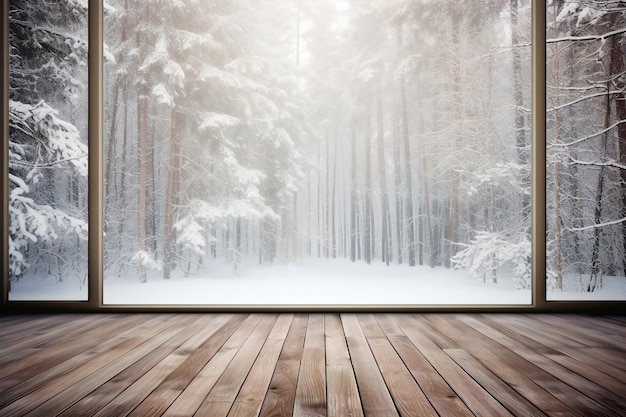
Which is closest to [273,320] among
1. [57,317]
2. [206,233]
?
[206,233]

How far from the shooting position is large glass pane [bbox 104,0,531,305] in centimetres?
298

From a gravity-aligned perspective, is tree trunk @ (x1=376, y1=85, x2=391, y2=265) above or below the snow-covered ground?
above

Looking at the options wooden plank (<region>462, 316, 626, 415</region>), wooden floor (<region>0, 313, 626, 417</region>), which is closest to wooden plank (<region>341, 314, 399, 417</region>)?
wooden floor (<region>0, 313, 626, 417</region>)

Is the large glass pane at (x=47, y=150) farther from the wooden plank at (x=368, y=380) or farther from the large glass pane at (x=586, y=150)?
the large glass pane at (x=586, y=150)

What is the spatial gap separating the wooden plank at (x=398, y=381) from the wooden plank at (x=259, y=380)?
44 centimetres

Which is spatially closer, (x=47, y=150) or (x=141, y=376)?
(x=141, y=376)

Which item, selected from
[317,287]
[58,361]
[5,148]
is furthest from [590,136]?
[5,148]

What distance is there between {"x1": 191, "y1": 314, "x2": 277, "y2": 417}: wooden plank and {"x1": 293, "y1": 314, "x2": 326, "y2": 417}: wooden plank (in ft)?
0.71

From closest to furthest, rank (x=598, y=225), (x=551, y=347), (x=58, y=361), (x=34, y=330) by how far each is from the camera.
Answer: (x=58, y=361), (x=551, y=347), (x=34, y=330), (x=598, y=225)

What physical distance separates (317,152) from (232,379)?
1843 mm

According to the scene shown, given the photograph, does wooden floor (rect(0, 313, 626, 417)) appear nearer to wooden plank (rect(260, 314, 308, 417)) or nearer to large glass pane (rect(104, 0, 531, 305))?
wooden plank (rect(260, 314, 308, 417))

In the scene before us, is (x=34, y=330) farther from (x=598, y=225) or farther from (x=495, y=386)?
(x=598, y=225)

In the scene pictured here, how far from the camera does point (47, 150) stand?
2938 mm

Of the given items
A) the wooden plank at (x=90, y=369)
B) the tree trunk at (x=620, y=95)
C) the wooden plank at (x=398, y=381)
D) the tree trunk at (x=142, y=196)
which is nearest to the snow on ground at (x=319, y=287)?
the tree trunk at (x=142, y=196)
